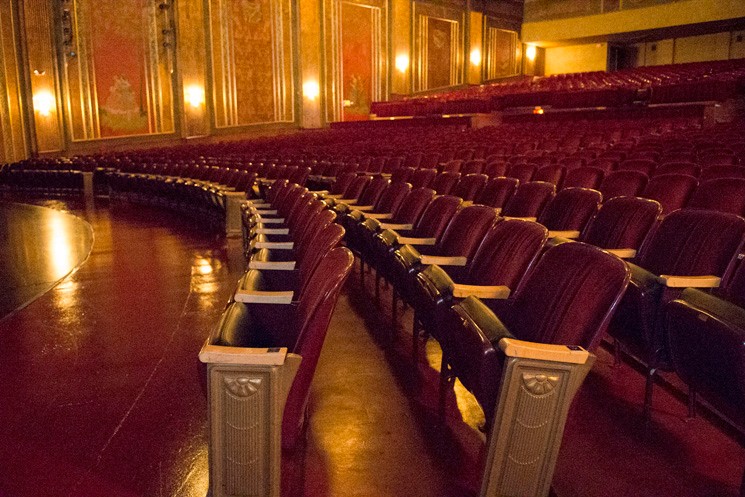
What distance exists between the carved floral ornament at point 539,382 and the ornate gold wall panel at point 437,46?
12.5 meters

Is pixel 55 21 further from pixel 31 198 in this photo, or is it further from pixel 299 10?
pixel 299 10

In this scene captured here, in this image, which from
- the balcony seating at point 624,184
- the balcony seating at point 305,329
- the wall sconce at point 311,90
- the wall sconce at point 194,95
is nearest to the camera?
the balcony seating at point 305,329

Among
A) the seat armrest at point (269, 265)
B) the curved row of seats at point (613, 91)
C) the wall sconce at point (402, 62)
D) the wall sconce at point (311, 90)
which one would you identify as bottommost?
the seat armrest at point (269, 265)

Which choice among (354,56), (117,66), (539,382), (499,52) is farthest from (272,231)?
(499,52)

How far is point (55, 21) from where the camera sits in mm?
8602

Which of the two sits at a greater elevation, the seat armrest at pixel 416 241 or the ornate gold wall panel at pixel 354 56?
the ornate gold wall panel at pixel 354 56

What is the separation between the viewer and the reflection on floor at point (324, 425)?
1.18 meters

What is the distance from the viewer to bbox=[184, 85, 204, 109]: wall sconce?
9.80 m

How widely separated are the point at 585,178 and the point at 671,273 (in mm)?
1350

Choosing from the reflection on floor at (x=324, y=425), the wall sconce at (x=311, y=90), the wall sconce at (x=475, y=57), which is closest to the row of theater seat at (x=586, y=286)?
the reflection on floor at (x=324, y=425)

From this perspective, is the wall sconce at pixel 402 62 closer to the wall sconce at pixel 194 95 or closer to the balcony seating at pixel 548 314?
the wall sconce at pixel 194 95

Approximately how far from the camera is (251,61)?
10.5 metres

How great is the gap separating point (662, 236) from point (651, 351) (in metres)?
0.37

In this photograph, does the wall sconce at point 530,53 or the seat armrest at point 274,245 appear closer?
the seat armrest at point 274,245
